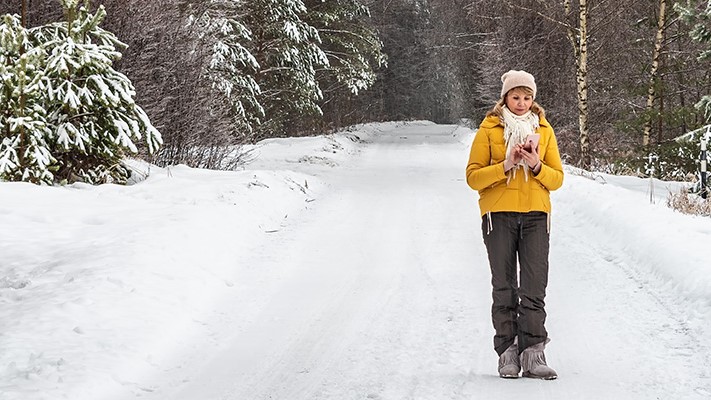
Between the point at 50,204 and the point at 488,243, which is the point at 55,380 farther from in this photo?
the point at 50,204

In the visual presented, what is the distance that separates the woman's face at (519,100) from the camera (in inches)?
181

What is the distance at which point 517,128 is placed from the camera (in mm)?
4516

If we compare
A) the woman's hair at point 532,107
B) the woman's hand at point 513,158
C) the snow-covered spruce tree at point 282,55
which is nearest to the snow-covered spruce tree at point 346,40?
the snow-covered spruce tree at point 282,55

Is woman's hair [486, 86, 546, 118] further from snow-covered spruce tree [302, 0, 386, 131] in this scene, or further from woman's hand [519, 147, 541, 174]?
snow-covered spruce tree [302, 0, 386, 131]

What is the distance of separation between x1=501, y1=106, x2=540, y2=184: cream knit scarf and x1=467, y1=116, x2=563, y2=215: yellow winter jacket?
0.15 feet

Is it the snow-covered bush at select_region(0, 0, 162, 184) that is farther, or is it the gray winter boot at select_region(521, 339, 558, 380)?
the snow-covered bush at select_region(0, 0, 162, 184)

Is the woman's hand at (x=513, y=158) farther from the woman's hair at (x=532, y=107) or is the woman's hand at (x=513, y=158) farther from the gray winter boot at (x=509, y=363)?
the gray winter boot at (x=509, y=363)

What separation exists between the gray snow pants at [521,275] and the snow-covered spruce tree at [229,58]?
36.9ft

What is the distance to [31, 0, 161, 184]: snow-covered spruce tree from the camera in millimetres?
9000

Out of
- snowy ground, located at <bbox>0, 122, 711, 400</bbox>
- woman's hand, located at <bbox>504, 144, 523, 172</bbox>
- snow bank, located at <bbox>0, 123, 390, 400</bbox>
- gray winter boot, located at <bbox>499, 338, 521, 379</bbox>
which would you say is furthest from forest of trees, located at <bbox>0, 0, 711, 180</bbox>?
gray winter boot, located at <bbox>499, 338, 521, 379</bbox>

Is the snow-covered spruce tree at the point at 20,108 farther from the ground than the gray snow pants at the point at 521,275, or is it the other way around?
the snow-covered spruce tree at the point at 20,108

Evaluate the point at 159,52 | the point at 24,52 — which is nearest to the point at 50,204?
the point at 24,52

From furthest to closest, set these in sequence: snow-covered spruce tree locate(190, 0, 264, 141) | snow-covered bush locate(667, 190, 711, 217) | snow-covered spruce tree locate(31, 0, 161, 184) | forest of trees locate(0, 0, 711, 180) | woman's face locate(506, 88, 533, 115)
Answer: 1. snow-covered spruce tree locate(190, 0, 264, 141)
2. forest of trees locate(0, 0, 711, 180)
3. snow-covered bush locate(667, 190, 711, 217)
4. snow-covered spruce tree locate(31, 0, 161, 184)
5. woman's face locate(506, 88, 533, 115)

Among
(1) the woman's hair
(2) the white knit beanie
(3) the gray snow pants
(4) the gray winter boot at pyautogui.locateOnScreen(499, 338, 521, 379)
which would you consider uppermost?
(2) the white knit beanie
